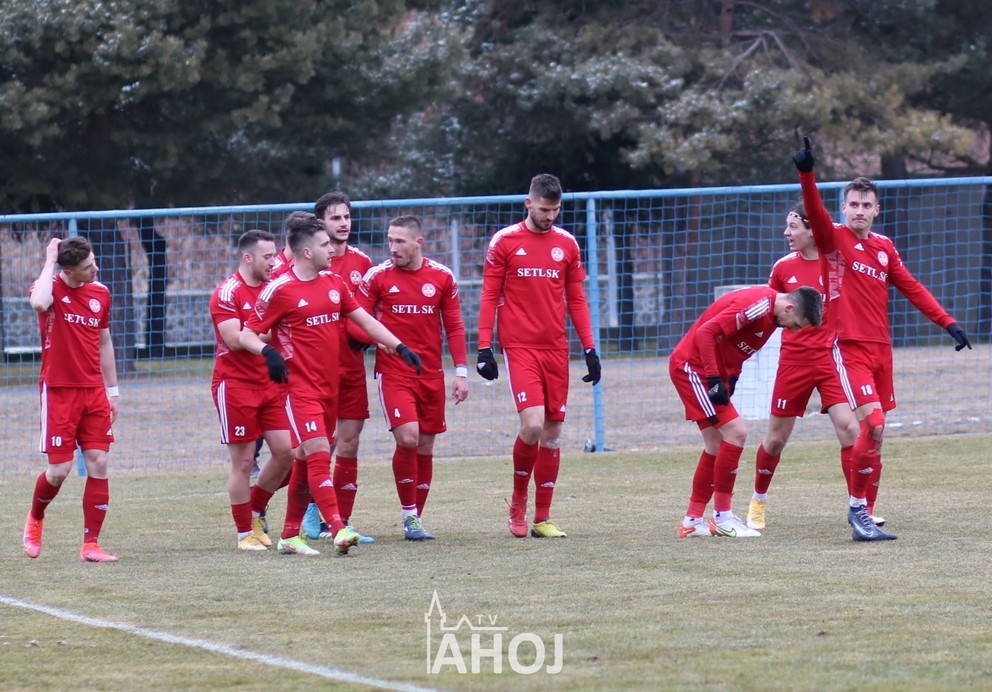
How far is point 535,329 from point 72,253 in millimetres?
2829

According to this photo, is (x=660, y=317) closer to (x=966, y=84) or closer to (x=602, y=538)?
(x=602, y=538)

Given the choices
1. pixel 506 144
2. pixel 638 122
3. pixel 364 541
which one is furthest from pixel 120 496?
pixel 506 144

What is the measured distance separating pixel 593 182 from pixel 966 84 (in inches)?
313

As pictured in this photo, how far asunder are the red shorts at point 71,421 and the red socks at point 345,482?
1.47 metres

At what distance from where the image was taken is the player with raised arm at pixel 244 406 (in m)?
8.98

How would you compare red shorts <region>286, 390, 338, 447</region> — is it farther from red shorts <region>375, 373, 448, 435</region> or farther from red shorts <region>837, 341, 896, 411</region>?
red shorts <region>837, 341, 896, 411</region>

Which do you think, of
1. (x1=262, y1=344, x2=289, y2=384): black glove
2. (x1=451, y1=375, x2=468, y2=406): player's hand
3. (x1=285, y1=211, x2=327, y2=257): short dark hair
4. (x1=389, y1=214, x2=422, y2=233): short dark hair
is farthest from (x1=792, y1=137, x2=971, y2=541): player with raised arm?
(x1=262, y1=344, x2=289, y2=384): black glove

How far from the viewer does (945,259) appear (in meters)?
23.2

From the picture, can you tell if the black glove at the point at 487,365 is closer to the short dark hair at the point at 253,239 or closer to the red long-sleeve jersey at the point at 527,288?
the red long-sleeve jersey at the point at 527,288

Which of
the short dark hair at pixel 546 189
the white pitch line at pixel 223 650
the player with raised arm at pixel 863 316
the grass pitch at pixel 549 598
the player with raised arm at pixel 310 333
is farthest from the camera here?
the short dark hair at pixel 546 189

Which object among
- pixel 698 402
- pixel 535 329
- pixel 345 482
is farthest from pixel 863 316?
→ pixel 345 482

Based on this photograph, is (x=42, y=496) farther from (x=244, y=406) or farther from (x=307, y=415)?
(x=307, y=415)

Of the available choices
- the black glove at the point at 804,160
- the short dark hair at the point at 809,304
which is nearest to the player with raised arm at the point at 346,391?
the short dark hair at the point at 809,304

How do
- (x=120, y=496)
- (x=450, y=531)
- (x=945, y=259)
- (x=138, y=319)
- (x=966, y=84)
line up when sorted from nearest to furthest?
(x=450, y=531) → (x=120, y=496) → (x=138, y=319) → (x=945, y=259) → (x=966, y=84)
